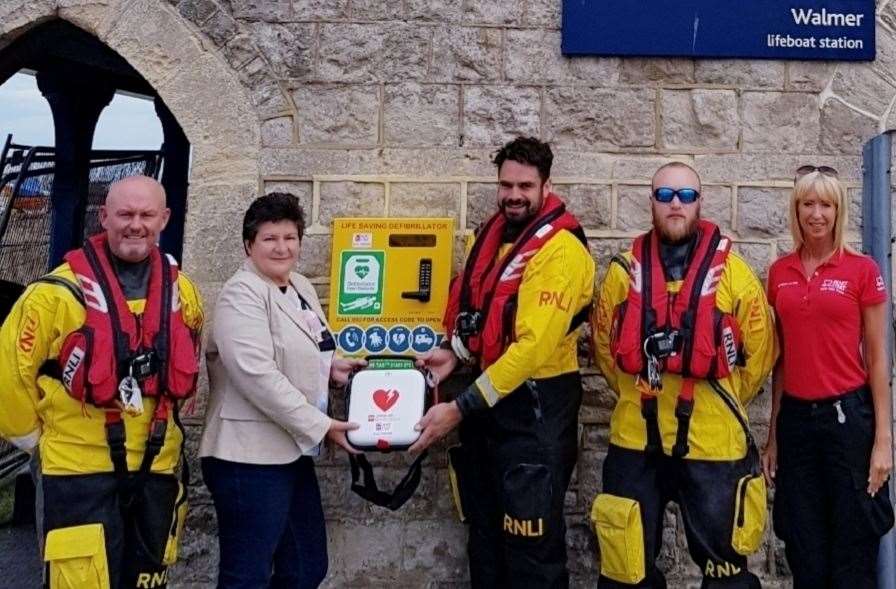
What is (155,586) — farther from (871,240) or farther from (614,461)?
(871,240)

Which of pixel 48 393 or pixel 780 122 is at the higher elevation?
pixel 780 122

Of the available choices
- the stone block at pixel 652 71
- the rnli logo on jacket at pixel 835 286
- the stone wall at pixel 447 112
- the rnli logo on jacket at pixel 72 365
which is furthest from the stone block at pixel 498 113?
the rnli logo on jacket at pixel 72 365

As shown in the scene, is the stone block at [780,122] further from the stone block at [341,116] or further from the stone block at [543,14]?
the stone block at [341,116]

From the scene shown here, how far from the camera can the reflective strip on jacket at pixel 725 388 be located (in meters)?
2.90

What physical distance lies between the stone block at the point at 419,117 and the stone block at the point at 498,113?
0.20ft

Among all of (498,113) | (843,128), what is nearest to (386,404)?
(498,113)

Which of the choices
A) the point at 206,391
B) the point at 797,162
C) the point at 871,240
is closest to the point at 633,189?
the point at 797,162

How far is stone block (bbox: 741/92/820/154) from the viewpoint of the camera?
3.75m

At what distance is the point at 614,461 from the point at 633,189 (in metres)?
1.31

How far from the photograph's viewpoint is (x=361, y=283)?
3.57 meters

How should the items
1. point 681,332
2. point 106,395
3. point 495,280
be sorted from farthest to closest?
point 495,280
point 681,332
point 106,395

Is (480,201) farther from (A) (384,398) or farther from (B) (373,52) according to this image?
(A) (384,398)

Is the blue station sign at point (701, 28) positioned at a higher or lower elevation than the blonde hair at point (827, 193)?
higher

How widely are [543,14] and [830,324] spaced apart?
72.3 inches
